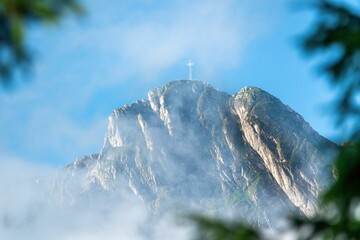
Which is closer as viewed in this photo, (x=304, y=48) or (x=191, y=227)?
(x=191, y=227)

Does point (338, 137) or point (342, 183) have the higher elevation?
point (338, 137)

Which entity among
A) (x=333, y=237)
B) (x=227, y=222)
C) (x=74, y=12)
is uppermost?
(x=74, y=12)

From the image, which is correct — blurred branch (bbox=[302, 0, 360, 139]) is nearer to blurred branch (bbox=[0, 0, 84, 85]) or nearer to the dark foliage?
the dark foliage

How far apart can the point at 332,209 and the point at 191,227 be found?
268 cm

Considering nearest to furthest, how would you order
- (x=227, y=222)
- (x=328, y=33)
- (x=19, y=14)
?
(x=19, y=14) < (x=227, y=222) < (x=328, y=33)

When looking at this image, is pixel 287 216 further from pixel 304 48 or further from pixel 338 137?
pixel 304 48

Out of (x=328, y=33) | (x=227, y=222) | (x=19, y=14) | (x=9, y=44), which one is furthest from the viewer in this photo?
(x=328, y=33)

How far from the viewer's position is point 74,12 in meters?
8.92

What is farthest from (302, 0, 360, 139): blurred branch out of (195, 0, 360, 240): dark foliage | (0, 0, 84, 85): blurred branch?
(0, 0, 84, 85): blurred branch

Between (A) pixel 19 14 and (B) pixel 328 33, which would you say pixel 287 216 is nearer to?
(B) pixel 328 33

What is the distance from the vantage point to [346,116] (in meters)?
13.1

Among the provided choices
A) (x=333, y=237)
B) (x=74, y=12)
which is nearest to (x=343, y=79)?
(x=333, y=237)

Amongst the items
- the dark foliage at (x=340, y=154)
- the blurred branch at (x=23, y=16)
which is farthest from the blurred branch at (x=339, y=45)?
the blurred branch at (x=23, y=16)

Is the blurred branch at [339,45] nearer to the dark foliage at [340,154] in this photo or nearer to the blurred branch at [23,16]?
the dark foliage at [340,154]
